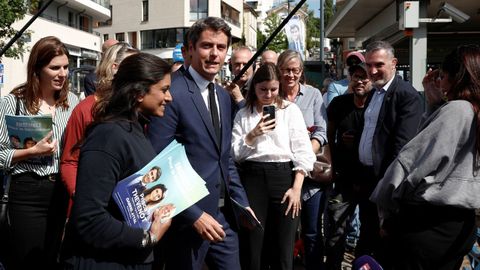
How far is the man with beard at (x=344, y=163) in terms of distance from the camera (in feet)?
15.4

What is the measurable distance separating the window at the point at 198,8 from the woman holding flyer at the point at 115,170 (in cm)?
5185

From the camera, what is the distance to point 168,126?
121 inches

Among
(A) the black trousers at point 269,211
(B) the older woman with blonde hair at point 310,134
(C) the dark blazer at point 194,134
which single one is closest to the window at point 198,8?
(B) the older woman with blonde hair at point 310,134

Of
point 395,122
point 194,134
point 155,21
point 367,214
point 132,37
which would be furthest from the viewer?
point 132,37

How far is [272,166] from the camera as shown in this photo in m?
4.13

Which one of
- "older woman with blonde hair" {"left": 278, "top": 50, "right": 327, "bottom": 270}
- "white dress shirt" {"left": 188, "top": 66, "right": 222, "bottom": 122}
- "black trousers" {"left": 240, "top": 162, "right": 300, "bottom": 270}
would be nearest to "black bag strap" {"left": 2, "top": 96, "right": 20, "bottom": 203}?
"white dress shirt" {"left": 188, "top": 66, "right": 222, "bottom": 122}

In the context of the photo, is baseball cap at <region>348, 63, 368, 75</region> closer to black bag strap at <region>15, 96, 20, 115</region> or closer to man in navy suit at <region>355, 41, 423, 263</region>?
man in navy suit at <region>355, 41, 423, 263</region>

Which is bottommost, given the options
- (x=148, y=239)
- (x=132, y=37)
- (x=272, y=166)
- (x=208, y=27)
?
(x=148, y=239)

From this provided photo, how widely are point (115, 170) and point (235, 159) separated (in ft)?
6.61

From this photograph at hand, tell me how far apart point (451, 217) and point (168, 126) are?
174cm

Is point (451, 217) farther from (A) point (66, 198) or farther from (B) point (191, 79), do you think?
(A) point (66, 198)

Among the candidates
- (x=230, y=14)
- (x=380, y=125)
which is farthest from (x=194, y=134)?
(x=230, y=14)

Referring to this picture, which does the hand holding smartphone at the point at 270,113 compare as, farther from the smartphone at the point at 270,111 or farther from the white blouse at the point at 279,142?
the white blouse at the point at 279,142

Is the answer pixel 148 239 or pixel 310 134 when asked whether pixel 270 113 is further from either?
pixel 148 239
